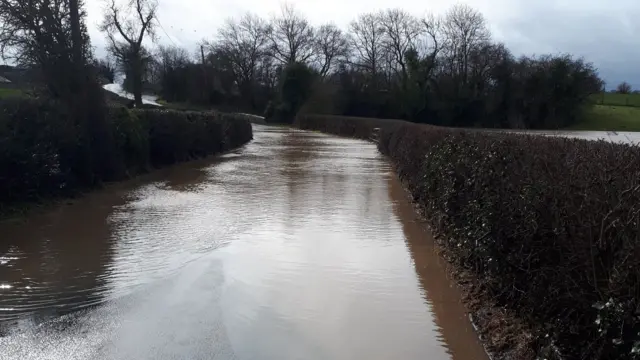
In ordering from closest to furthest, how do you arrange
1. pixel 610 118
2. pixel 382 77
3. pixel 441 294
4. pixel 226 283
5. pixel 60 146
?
pixel 441 294
pixel 226 283
pixel 60 146
pixel 610 118
pixel 382 77

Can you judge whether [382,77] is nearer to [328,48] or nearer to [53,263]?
[328,48]

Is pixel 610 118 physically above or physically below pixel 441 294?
above

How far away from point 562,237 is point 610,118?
1925 cm

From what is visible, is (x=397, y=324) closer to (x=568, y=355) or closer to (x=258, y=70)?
(x=568, y=355)

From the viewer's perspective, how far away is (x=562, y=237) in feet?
13.7

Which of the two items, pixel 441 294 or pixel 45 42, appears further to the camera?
pixel 45 42

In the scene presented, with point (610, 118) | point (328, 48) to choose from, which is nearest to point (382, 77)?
point (328, 48)

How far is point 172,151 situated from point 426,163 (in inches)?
486

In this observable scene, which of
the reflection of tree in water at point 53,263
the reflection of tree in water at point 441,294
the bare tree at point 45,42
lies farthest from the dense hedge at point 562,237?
the bare tree at point 45,42

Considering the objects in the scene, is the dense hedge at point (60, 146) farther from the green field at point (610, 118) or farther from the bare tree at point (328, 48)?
the bare tree at point (328, 48)

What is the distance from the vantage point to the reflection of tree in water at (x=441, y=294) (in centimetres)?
567

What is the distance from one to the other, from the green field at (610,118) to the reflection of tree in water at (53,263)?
14.8 metres

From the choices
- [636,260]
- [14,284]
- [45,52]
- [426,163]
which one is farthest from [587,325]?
[45,52]

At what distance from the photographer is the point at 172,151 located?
70.7 ft
